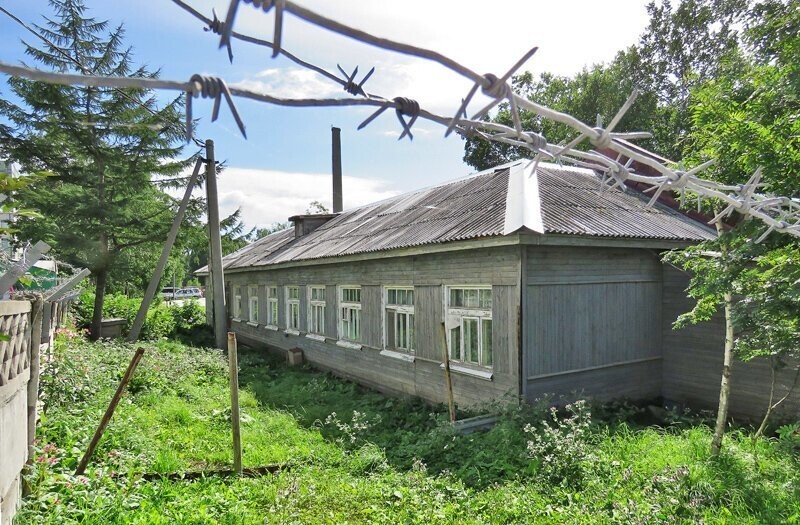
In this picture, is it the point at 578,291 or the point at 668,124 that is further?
the point at 668,124

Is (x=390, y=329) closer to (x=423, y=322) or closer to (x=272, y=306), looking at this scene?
(x=423, y=322)

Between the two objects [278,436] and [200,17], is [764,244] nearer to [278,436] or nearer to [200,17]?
[200,17]

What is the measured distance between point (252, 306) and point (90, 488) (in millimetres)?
14693

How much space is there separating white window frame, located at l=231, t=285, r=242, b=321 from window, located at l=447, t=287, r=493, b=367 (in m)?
14.0

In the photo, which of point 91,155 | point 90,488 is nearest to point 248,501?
point 90,488

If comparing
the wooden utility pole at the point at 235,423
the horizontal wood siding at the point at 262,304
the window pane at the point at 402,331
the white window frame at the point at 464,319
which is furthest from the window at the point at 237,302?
the wooden utility pole at the point at 235,423

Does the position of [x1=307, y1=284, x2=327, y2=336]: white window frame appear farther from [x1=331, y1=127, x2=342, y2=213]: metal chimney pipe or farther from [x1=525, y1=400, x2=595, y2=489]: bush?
[x1=331, y1=127, x2=342, y2=213]: metal chimney pipe

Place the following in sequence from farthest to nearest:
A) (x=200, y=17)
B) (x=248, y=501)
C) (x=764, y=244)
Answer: (x=248, y=501), (x=764, y=244), (x=200, y=17)

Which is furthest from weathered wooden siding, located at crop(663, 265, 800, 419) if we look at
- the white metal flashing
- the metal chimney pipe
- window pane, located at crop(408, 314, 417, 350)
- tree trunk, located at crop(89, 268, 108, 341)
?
the metal chimney pipe

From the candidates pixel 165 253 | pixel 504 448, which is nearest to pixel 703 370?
pixel 504 448

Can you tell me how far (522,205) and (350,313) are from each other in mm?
5484

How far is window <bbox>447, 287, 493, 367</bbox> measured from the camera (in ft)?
25.8

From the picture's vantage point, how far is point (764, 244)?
4.33 meters

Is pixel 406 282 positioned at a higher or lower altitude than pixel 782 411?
higher
